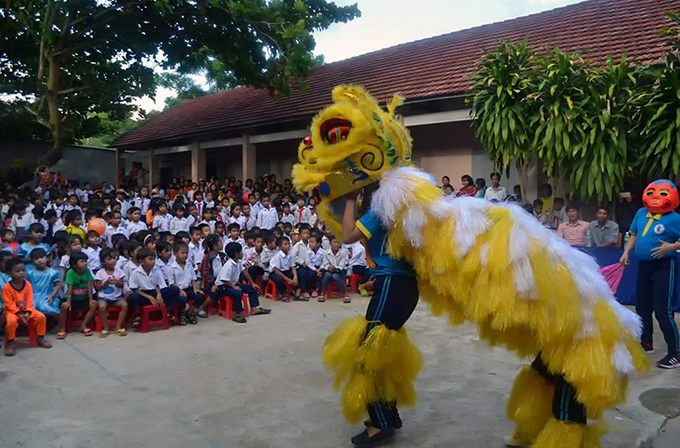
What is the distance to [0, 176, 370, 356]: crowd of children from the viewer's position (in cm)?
599

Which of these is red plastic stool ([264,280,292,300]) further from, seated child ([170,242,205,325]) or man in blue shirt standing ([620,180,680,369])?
man in blue shirt standing ([620,180,680,369])

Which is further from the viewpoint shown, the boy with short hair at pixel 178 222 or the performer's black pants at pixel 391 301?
the boy with short hair at pixel 178 222

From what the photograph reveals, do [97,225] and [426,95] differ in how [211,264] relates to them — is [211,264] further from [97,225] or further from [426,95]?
[426,95]

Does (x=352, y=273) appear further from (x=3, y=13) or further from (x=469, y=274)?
(x=3, y=13)

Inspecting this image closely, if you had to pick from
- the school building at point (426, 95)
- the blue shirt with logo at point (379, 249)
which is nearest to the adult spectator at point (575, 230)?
the school building at point (426, 95)

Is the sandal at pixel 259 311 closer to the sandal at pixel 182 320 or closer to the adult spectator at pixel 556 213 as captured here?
the sandal at pixel 182 320

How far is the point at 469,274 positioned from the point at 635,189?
7689mm

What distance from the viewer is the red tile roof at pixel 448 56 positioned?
10125 mm

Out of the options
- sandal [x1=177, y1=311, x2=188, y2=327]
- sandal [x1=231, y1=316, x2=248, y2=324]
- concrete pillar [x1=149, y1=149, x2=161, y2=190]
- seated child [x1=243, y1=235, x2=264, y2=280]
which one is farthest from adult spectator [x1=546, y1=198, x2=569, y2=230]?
concrete pillar [x1=149, y1=149, x2=161, y2=190]

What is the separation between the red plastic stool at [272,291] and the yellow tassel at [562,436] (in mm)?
5632

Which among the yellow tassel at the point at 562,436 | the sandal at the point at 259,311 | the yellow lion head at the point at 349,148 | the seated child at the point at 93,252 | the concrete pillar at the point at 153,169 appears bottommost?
the sandal at the point at 259,311

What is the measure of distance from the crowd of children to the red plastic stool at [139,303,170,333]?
8 cm

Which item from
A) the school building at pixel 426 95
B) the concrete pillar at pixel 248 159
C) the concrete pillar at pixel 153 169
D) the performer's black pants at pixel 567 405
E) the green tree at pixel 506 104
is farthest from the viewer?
the concrete pillar at pixel 153 169

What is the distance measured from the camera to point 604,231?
25.1 feet
